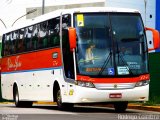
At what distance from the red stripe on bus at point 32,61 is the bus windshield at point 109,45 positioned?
1.52 metres

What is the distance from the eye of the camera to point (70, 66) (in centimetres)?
1956

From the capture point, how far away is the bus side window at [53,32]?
814 inches

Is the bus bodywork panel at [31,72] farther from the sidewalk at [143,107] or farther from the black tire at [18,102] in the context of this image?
the sidewalk at [143,107]

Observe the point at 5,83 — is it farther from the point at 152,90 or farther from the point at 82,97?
the point at 82,97

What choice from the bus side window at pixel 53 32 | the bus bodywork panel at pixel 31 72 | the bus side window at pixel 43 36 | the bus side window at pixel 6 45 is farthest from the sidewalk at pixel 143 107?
the bus side window at pixel 6 45

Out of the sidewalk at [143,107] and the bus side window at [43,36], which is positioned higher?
the bus side window at [43,36]

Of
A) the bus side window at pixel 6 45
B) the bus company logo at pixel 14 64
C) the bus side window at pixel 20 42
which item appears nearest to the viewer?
the bus side window at pixel 20 42

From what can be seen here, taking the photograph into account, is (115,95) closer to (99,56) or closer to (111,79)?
(111,79)

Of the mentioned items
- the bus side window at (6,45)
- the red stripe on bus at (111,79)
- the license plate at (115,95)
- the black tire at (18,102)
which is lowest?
the black tire at (18,102)

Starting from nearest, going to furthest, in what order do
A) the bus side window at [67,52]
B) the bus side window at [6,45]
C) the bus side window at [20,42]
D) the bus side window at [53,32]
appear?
the bus side window at [67,52]
the bus side window at [53,32]
the bus side window at [20,42]
the bus side window at [6,45]

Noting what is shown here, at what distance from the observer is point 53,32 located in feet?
69.3

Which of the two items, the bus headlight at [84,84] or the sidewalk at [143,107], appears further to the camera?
the sidewalk at [143,107]

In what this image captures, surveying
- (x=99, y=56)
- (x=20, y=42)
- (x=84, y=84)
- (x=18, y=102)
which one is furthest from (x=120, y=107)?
(x=18, y=102)

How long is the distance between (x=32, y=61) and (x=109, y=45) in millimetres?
5418
